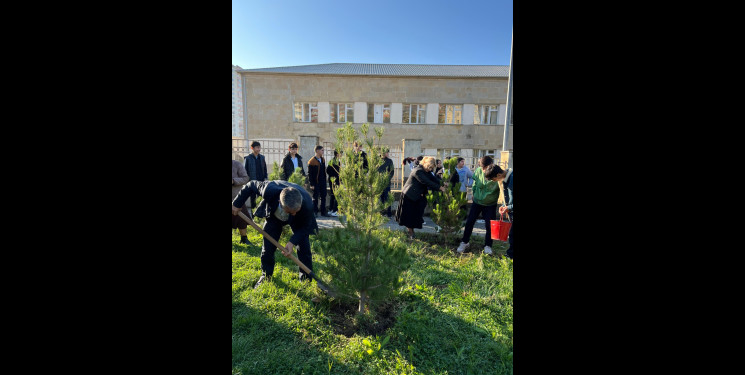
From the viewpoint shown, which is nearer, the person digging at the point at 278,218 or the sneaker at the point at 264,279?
the person digging at the point at 278,218

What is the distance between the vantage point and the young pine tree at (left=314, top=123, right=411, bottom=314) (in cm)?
312

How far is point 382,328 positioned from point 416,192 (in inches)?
123

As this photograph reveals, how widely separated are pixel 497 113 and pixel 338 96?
9.81 metres

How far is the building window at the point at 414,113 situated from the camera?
→ 63.8 ft

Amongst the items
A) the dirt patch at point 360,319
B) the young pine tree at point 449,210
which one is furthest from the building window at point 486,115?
the dirt patch at point 360,319

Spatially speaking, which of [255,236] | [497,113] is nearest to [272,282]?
[255,236]

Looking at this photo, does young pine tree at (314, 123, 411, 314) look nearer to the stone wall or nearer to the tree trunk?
the tree trunk

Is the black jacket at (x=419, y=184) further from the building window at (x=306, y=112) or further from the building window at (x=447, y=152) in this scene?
the building window at (x=306, y=112)

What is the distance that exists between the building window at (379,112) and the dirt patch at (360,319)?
1671 cm
